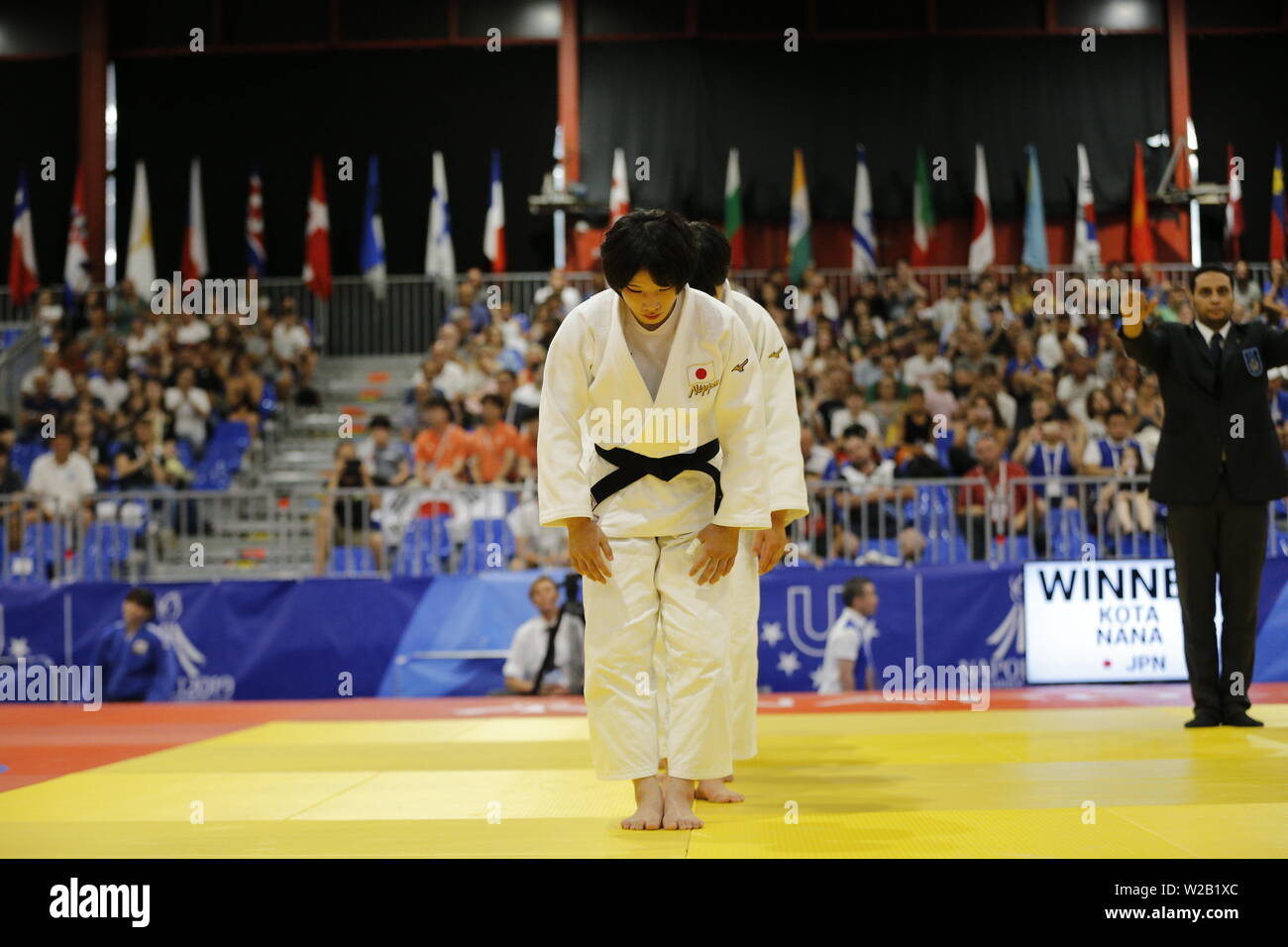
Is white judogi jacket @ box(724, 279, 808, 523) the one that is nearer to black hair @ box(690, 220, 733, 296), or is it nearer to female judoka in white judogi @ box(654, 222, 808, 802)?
female judoka in white judogi @ box(654, 222, 808, 802)

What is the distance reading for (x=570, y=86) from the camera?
18.2 m

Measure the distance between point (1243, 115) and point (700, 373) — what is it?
A: 55.9 ft

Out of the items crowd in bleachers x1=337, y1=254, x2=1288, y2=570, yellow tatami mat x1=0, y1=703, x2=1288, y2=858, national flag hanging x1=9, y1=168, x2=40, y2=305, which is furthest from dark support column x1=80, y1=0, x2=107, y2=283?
yellow tatami mat x1=0, y1=703, x2=1288, y2=858

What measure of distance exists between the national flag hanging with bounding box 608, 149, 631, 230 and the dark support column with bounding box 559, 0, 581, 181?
0.57 meters

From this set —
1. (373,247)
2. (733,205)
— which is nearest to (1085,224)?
(733,205)

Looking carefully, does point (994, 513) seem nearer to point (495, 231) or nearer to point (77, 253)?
point (495, 231)

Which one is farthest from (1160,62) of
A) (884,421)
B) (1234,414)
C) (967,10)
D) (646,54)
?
(1234,414)

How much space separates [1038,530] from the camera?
9703mm

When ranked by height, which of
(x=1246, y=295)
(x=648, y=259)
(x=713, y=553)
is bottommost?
(x=713, y=553)

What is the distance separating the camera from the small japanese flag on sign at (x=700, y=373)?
12.2 ft

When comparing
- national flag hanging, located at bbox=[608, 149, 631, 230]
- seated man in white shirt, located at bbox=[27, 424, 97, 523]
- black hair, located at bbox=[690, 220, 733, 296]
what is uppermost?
national flag hanging, located at bbox=[608, 149, 631, 230]

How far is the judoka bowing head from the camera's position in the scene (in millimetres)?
3551
